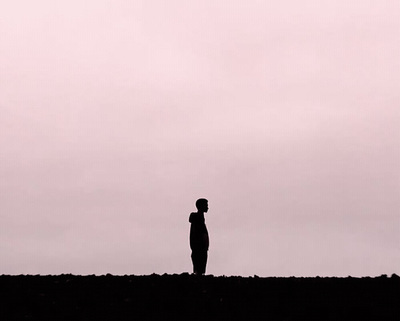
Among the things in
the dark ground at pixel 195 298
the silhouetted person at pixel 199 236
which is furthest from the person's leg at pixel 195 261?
the dark ground at pixel 195 298

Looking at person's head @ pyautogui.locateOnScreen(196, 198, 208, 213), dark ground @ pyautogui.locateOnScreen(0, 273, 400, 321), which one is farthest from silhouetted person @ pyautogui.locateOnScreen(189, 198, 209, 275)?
dark ground @ pyautogui.locateOnScreen(0, 273, 400, 321)

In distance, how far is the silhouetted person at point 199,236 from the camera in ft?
88.9

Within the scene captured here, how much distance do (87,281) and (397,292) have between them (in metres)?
8.01

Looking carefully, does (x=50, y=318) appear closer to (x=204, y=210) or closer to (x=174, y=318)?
(x=174, y=318)

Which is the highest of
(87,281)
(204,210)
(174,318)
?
(204,210)

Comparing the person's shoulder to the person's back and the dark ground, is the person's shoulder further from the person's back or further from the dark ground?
the dark ground

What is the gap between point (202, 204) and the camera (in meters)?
27.0

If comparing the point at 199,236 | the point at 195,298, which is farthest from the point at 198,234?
the point at 195,298

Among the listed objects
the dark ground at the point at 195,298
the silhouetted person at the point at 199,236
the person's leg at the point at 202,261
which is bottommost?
the dark ground at the point at 195,298

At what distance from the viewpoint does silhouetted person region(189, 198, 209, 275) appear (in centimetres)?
2711

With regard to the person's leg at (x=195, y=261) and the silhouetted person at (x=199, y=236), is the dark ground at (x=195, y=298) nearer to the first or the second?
the silhouetted person at (x=199, y=236)

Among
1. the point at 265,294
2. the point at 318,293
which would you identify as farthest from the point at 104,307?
the point at 318,293

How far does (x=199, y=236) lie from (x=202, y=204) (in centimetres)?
107

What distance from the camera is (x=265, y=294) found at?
2064 centimetres
